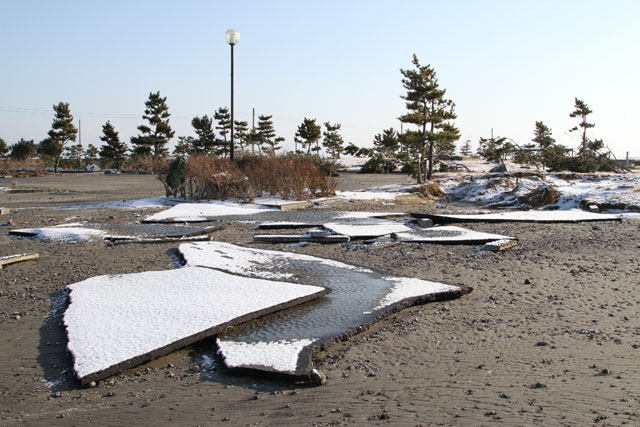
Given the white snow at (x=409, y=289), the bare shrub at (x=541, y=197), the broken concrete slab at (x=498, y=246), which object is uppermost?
the bare shrub at (x=541, y=197)

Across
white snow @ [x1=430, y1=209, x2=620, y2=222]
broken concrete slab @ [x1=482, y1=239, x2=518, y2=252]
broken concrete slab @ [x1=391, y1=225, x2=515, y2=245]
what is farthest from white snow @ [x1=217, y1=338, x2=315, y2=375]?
white snow @ [x1=430, y1=209, x2=620, y2=222]

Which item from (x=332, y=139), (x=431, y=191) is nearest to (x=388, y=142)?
(x=332, y=139)

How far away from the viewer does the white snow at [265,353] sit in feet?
11.8

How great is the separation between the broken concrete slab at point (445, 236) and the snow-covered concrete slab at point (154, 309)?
375 cm

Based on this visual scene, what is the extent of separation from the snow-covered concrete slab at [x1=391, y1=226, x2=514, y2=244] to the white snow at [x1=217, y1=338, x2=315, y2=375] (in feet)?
16.7

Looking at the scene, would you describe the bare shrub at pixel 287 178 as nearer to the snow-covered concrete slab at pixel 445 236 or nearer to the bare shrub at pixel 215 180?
the bare shrub at pixel 215 180

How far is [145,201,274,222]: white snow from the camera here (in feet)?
38.8

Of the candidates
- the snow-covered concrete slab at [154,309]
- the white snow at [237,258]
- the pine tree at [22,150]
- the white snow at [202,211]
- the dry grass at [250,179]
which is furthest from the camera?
the pine tree at [22,150]

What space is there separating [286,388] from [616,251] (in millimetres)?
6562

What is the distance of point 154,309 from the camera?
187 inches

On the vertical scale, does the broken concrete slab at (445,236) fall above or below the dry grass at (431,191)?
below

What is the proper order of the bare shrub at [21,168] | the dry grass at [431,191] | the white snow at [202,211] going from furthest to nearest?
the bare shrub at [21,168] → the dry grass at [431,191] → the white snow at [202,211]

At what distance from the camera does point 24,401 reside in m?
3.23

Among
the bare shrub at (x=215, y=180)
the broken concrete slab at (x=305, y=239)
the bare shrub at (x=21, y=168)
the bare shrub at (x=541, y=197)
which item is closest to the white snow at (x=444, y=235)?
the broken concrete slab at (x=305, y=239)
